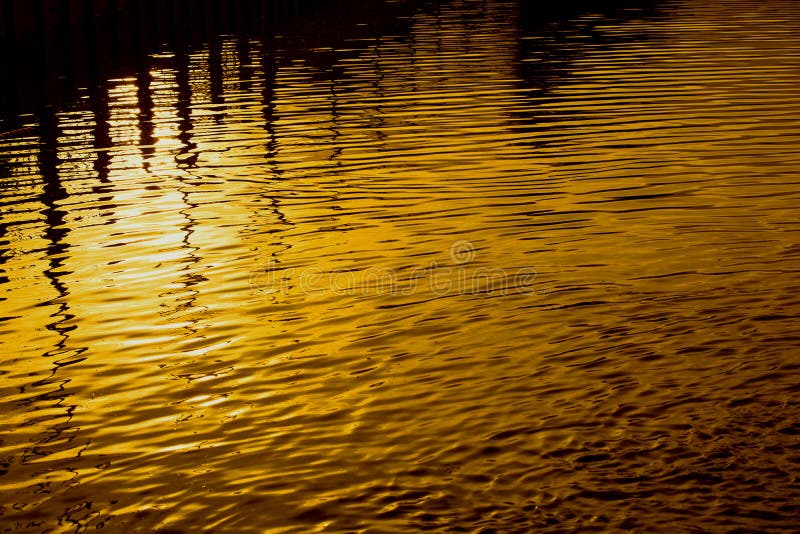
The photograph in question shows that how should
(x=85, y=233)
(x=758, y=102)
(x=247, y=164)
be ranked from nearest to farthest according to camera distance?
(x=85, y=233) → (x=247, y=164) → (x=758, y=102)

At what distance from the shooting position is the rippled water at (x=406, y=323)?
797 cm

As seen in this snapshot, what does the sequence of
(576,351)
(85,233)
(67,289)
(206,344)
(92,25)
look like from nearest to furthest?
(576,351) < (206,344) < (67,289) < (85,233) < (92,25)

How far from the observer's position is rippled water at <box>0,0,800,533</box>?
7969mm

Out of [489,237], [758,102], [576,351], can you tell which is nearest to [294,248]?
[489,237]

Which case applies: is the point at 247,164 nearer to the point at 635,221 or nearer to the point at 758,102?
the point at 635,221

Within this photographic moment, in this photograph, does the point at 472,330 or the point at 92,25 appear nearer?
the point at 472,330

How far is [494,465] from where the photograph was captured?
8.24 metres

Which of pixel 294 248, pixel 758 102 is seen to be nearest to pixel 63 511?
pixel 294 248

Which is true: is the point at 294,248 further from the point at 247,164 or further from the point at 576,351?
the point at 247,164

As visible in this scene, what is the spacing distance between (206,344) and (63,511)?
341 centimetres

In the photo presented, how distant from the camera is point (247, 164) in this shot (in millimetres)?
20734

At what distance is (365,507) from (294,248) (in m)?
7.18

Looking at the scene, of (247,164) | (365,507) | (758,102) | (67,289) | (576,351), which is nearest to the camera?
(365,507)

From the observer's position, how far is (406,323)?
1162cm
